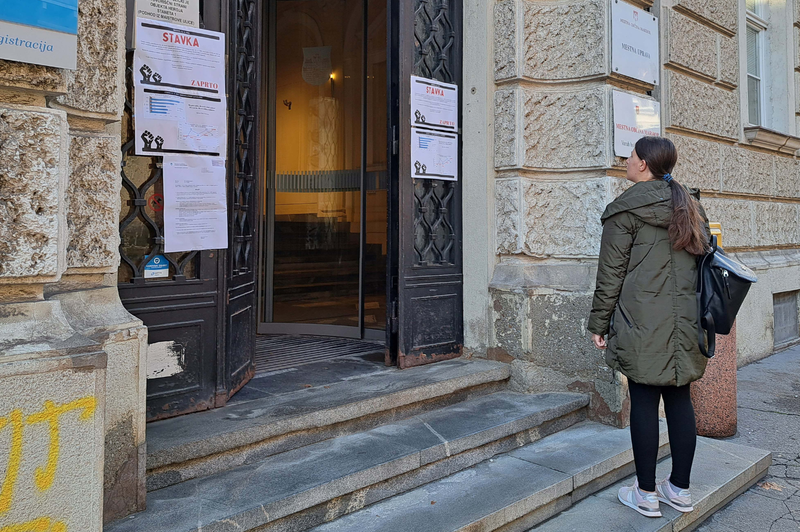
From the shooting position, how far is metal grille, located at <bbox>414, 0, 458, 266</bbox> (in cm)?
509

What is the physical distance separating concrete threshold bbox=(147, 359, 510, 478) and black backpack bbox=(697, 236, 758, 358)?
5.98 feet

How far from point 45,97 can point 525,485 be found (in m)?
2.90

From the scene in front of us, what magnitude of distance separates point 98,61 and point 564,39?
3.54m

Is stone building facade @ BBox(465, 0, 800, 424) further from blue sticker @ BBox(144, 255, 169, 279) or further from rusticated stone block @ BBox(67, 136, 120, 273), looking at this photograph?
rusticated stone block @ BBox(67, 136, 120, 273)

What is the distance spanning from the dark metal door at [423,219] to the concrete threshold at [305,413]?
1.00 feet

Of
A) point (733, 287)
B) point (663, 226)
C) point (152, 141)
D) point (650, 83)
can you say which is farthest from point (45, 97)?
point (650, 83)

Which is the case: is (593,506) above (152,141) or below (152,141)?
below

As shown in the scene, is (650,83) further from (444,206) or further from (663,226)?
(663,226)

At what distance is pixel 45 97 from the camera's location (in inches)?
90.6

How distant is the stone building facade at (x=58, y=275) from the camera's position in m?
2.10

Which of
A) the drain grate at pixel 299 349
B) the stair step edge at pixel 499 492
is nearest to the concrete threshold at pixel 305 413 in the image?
the stair step edge at pixel 499 492

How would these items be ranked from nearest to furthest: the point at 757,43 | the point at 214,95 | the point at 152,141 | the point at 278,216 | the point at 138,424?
the point at 138,424, the point at 152,141, the point at 214,95, the point at 278,216, the point at 757,43

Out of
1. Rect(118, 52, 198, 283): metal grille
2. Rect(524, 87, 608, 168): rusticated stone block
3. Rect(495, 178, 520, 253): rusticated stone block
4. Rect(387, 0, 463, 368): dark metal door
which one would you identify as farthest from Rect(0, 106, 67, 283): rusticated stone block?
Rect(524, 87, 608, 168): rusticated stone block

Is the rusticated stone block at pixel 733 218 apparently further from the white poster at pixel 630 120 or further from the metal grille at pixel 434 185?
the metal grille at pixel 434 185
